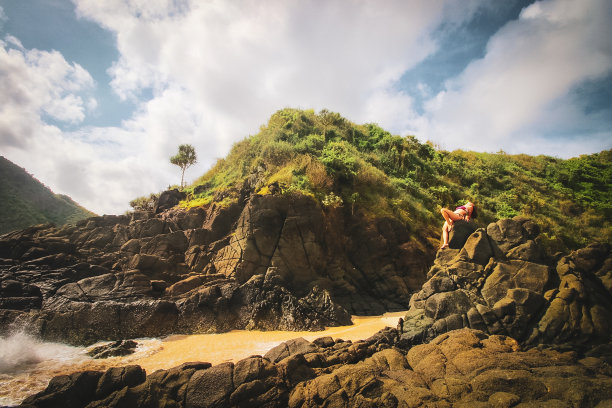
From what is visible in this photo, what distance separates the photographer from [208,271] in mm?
15648

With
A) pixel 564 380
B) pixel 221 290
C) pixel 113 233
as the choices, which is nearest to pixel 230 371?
pixel 564 380

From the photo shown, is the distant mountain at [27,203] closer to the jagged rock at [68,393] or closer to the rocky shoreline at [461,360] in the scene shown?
the jagged rock at [68,393]

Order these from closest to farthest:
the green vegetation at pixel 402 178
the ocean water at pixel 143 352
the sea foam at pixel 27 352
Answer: the ocean water at pixel 143 352 → the sea foam at pixel 27 352 → the green vegetation at pixel 402 178

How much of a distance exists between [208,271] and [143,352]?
570 centimetres

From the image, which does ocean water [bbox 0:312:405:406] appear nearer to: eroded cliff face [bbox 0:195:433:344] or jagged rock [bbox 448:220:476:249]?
eroded cliff face [bbox 0:195:433:344]

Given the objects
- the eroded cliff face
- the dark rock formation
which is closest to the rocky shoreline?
the dark rock formation

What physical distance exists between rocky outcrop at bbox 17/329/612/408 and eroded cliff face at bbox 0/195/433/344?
605 cm

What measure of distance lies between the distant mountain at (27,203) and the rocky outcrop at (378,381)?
1854 inches

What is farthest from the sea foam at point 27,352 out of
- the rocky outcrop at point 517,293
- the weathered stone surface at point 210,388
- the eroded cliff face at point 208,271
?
the rocky outcrop at point 517,293

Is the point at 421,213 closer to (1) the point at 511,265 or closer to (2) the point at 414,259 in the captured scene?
(2) the point at 414,259

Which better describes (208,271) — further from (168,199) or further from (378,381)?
(378,381)

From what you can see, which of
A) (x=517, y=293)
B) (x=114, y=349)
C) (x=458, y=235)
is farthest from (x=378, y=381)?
(x=114, y=349)

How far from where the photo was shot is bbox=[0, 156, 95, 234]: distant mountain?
40.2 metres

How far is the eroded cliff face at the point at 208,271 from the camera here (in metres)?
12.2
